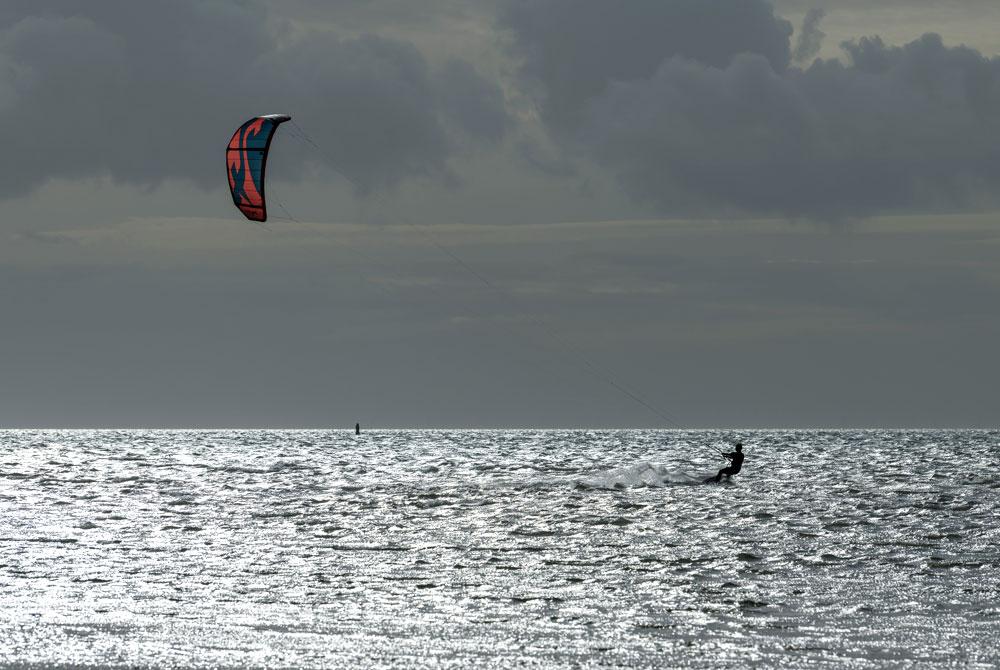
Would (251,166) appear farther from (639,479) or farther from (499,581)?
(639,479)

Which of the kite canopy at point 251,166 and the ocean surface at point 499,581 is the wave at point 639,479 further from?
the kite canopy at point 251,166

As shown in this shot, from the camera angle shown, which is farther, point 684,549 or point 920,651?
point 684,549

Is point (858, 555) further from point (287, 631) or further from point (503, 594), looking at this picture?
point (287, 631)

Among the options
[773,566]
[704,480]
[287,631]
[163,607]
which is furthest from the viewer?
[704,480]

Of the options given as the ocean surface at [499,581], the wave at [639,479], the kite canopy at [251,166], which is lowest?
the ocean surface at [499,581]

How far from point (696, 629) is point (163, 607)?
293 inches

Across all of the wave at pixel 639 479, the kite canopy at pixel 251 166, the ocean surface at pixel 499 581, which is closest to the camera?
the ocean surface at pixel 499 581

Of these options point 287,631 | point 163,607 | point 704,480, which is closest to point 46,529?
point 163,607

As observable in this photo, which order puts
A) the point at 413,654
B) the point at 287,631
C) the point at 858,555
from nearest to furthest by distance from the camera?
the point at 413,654, the point at 287,631, the point at 858,555

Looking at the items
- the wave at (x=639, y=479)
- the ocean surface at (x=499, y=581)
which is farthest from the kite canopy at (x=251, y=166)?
the wave at (x=639, y=479)

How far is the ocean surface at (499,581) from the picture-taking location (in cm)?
1486

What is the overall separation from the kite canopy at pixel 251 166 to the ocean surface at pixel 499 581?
8.05m

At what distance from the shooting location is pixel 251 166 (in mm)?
31875

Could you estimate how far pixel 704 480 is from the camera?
54.8 metres
